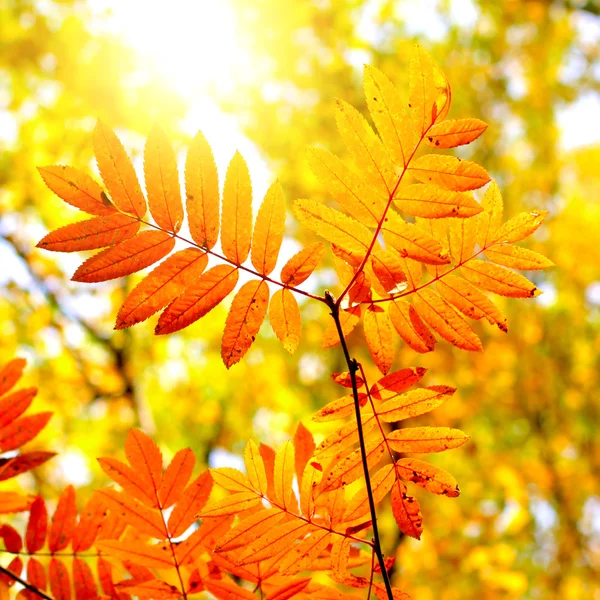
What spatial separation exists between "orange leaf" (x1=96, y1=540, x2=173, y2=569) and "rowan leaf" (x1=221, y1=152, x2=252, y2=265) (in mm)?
472

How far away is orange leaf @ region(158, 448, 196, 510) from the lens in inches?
37.3

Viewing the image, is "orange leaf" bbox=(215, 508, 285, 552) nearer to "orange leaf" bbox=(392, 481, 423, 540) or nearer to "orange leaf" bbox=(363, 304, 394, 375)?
"orange leaf" bbox=(392, 481, 423, 540)

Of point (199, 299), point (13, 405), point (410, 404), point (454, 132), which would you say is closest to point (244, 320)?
point (199, 299)

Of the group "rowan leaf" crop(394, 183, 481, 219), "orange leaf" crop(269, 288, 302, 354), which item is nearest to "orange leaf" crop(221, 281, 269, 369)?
"orange leaf" crop(269, 288, 302, 354)

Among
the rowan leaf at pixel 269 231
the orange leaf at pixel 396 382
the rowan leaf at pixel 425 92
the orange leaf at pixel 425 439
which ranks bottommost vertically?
the orange leaf at pixel 425 439

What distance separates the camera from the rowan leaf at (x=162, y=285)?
77 centimetres

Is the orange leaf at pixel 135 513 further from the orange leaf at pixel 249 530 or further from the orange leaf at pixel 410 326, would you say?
the orange leaf at pixel 410 326

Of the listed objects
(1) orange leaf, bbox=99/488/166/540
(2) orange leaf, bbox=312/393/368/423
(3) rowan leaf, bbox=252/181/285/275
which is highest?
(3) rowan leaf, bbox=252/181/285/275

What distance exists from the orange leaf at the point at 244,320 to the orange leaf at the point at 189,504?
258 millimetres

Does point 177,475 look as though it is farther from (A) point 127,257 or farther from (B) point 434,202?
(B) point 434,202

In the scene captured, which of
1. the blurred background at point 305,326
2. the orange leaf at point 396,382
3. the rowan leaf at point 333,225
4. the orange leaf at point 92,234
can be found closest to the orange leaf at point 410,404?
the orange leaf at point 396,382

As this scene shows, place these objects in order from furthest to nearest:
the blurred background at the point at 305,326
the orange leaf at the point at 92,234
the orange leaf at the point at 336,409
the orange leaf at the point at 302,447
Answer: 1. the blurred background at the point at 305,326
2. the orange leaf at the point at 302,447
3. the orange leaf at the point at 336,409
4. the orange leaf at the point at 92,234

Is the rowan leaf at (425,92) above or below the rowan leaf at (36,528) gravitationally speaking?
above

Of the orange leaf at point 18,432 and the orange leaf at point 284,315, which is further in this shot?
the orange leaf at point 18,432
